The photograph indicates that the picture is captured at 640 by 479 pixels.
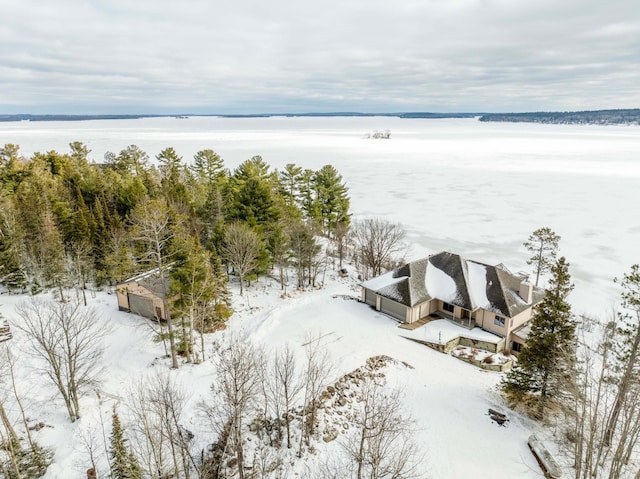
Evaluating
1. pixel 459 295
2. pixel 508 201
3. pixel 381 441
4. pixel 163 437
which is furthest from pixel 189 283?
pixel 508 201

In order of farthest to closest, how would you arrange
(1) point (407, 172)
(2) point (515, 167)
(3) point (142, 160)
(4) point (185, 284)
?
(2) point (515, 167) < (1) point (407, 172) < (3) point (142, 160) < (4) point (185, 284)

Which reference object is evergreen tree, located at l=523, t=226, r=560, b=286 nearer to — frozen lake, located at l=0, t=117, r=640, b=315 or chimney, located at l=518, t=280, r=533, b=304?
frozen lake, located at l=0, t=117, r=640, b=315

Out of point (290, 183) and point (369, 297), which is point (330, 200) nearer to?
point (290, 183)

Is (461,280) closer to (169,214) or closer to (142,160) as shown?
(169,214)

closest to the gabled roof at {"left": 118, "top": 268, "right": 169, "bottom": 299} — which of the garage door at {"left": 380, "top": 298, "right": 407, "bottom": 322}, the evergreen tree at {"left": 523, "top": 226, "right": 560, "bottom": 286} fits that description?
the garage door at {"left": 380, "top": 298, "right": 407, "bottom": 322}

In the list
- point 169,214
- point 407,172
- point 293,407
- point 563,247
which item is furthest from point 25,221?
point 407,172

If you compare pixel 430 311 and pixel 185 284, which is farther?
pixel 430 311

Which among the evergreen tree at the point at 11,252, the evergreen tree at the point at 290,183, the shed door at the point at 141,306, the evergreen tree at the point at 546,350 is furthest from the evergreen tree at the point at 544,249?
the evergreen tree at the point at 11,252

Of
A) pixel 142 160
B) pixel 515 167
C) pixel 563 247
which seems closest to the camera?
pixel 563 247
